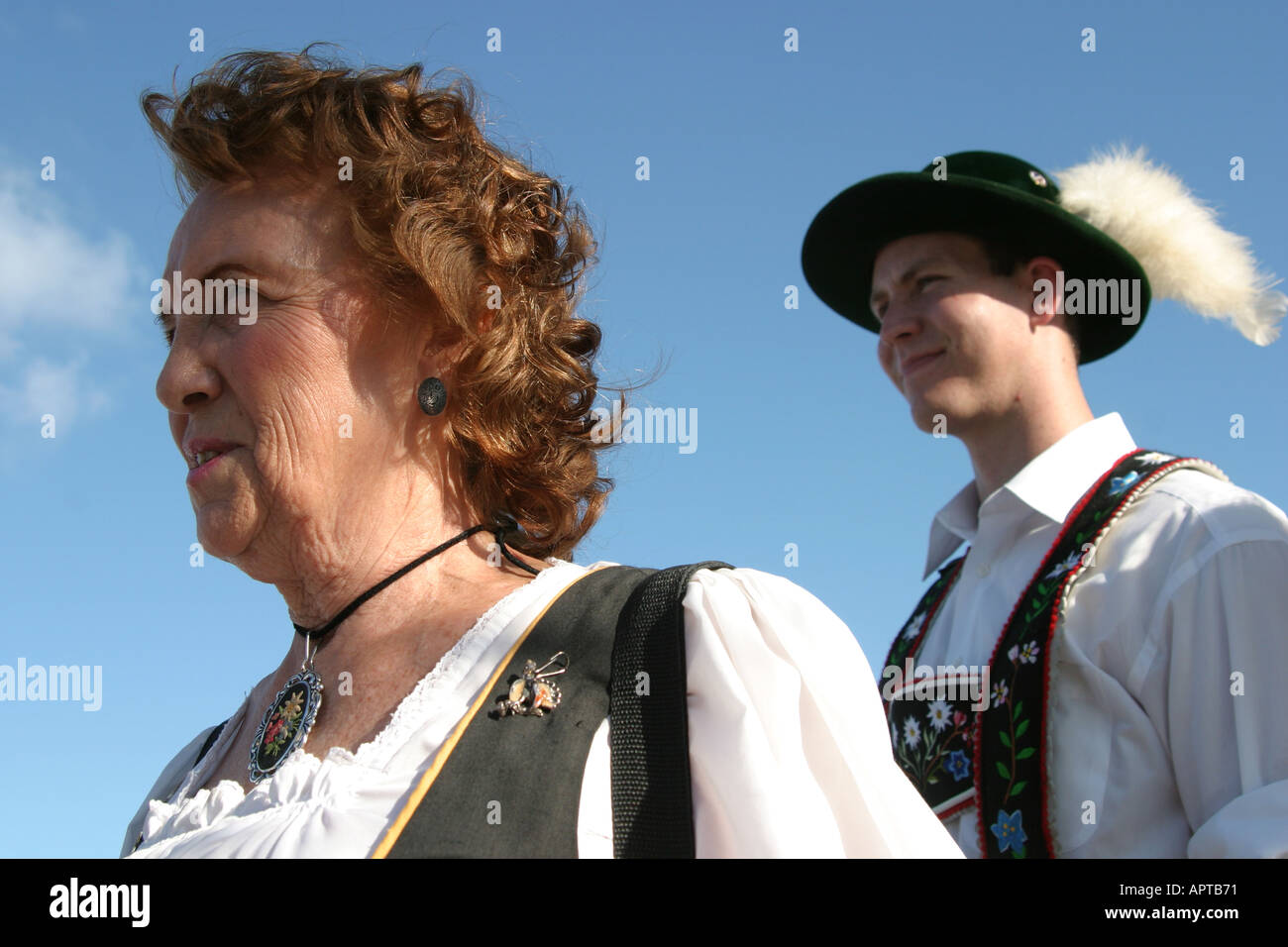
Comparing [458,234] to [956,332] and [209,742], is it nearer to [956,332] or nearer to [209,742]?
[209,742]

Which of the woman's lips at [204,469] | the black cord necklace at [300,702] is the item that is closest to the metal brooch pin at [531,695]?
the black cord necklace at [300,702]

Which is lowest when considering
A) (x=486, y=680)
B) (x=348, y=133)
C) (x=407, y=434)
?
(x=486, y=680)

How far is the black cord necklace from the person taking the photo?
180cm

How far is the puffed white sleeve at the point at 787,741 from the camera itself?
→ 4.65 ft

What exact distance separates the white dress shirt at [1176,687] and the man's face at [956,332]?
0.52m

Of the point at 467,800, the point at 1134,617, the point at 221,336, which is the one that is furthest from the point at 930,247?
the point at 467,800

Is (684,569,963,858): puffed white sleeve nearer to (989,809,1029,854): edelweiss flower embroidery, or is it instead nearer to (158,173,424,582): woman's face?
(158,173,424,582): woman's face

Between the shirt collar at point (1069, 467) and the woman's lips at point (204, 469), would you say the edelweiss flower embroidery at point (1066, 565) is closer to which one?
the shirt collar at point (1069, 467)

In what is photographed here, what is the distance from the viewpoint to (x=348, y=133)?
2076mm

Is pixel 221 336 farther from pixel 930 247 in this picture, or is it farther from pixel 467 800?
pixel 930 247

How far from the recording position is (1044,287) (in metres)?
3.17

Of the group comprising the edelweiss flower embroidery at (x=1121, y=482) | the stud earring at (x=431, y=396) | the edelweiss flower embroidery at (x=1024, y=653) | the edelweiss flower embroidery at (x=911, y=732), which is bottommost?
the edelweiss flower embroidery at (x=911, y=732)
